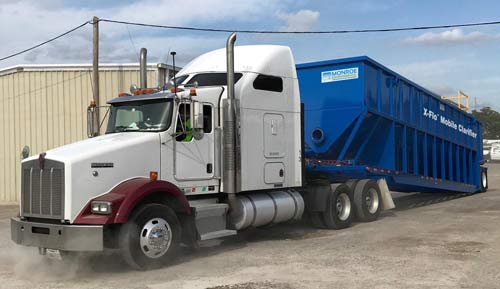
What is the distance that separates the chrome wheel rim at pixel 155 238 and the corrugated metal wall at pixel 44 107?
421 inches

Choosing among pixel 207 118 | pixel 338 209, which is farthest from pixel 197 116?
pixel 338 209

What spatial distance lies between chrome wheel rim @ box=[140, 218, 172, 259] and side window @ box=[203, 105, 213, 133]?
1.77 metres

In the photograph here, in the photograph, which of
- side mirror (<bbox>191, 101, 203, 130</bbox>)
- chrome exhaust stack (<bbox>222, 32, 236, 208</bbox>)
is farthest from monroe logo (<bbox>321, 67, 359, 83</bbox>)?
side mirror (<bbox>191, 101, 203, 130</bbox>)

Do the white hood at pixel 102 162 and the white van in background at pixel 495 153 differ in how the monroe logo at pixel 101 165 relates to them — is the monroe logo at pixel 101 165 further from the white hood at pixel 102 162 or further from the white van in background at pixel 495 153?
the white van in background at pixel 495 153

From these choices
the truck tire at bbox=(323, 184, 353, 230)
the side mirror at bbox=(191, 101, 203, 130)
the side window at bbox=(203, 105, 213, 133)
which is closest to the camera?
the side mirror at bbox=(191, 101, 203, 130)

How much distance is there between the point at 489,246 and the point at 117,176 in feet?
19.8

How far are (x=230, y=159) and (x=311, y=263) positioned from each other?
7.23 feet

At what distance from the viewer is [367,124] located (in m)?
12.2

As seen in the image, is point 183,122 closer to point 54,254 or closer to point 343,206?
point 54,254

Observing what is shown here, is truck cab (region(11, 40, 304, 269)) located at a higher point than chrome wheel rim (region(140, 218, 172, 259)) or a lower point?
higher

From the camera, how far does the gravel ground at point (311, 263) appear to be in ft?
22.0

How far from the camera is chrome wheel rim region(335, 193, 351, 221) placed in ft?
37.7

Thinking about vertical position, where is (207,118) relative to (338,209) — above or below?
above

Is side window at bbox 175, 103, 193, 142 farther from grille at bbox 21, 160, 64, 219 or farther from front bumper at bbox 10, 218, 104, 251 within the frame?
front bumper at bbox 10, 218, 104, 251
